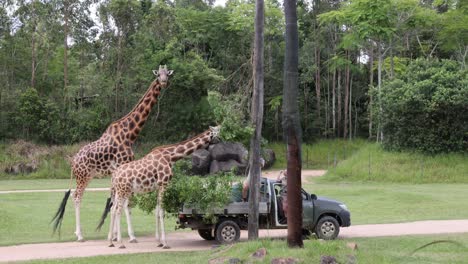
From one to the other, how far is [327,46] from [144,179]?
3706cm

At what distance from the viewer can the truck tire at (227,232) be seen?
45.3 feet

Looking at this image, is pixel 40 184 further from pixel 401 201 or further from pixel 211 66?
pixel 401 201

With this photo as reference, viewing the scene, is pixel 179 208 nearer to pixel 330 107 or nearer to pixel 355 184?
pixel 355 184

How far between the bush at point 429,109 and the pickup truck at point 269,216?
21.1 meters

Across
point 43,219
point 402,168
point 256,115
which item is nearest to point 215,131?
point 256,115

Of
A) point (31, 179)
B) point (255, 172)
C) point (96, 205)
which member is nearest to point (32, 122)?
point (31, 179)

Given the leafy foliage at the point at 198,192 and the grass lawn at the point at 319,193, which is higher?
the leafy foliage at the point at 198,192

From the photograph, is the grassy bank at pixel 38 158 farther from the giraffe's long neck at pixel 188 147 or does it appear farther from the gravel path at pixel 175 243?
the giraffe's long neck at pixel 188 147

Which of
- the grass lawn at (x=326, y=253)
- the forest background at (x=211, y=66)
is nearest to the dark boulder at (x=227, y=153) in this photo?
the forest background at (x=211, y=66)

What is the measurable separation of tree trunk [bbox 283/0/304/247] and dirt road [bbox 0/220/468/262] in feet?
12.0

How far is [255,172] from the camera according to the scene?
1271cm

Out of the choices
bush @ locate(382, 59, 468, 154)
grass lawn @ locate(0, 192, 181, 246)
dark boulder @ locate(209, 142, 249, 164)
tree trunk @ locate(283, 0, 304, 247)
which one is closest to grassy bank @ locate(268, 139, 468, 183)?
bush @ locate(382, 59, 468, 154)

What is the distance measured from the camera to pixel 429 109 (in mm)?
33531

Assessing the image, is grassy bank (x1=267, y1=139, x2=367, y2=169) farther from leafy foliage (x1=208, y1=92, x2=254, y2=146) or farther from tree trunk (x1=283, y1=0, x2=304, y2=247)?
tree trunk (x1=283, y1=0, x2=304, y2=247)
